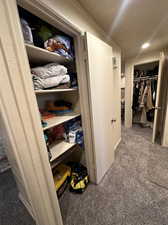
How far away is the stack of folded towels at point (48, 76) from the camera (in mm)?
942

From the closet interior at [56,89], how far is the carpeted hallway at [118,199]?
215mm

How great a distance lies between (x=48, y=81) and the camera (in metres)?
0.98

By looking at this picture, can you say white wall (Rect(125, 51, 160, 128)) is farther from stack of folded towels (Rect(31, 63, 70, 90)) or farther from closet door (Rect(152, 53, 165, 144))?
stack of folded towels (Rect(31, 63, 70, 90))

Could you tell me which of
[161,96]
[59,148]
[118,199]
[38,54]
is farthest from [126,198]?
[161,96]

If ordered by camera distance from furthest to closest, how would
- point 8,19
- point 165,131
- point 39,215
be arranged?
point 165,131, point 39,215, point 8,19

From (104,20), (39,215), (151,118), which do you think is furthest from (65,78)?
(151,118)

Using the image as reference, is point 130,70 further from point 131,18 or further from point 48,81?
point 48,81

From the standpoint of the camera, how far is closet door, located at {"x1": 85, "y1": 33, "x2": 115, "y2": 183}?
1.15 meters

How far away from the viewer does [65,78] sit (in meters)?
1.12

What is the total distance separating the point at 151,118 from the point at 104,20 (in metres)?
3.01

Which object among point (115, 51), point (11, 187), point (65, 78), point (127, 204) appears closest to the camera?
point (65, 78)

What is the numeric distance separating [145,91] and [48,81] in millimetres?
2919

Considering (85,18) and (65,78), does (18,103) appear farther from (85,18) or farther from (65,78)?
(85,18)

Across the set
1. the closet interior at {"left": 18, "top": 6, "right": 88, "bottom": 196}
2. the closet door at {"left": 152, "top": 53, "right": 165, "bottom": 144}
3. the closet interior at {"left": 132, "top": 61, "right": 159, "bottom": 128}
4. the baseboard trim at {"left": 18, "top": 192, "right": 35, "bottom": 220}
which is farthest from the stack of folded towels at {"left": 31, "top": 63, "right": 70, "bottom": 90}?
the closet interior at {"left": 132, "top": 61, "right": 159, "bottom": 128}
